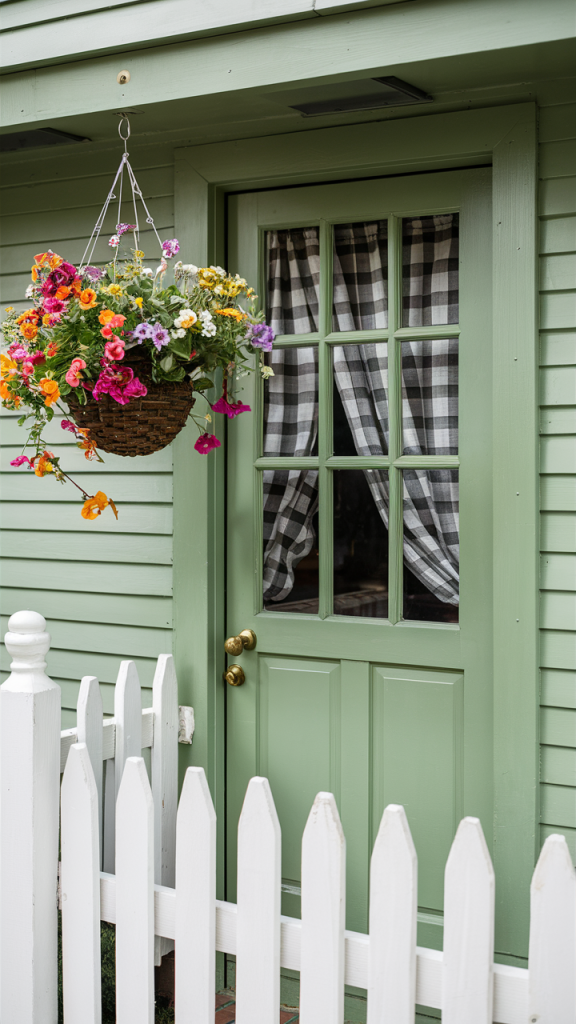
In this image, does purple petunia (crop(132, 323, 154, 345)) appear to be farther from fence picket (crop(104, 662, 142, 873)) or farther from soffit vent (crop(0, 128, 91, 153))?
soffit vent (crop(0, 128, 91, 153))

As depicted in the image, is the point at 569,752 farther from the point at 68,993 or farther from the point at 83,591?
the point at 83,591

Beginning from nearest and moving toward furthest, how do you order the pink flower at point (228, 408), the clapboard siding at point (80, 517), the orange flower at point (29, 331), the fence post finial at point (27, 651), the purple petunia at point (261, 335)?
the fence post finial at point (27, 651), the orange flower at point (29, 331), the purple petunia at point (261, 335), the pink flower at point (228, 408), the clapboard siding at point (80, 517)

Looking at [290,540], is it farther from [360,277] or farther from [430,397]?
[360,277]

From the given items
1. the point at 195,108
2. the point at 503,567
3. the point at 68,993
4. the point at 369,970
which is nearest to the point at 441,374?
the point at 503,567

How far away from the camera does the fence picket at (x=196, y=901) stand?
1.96 metres

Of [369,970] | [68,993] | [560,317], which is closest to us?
[369,970]

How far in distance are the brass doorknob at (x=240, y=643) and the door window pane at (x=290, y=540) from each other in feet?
0.36

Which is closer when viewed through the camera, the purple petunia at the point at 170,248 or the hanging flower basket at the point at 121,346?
the hanging flower basket at the point at 121,346

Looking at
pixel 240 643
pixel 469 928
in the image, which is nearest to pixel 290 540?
pixel 240 643

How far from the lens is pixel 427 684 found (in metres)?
2.72

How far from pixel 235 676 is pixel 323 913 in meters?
1.20

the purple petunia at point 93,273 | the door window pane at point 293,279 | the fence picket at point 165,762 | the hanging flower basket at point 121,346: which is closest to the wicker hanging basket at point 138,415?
the hanging flower basket at point 121,346

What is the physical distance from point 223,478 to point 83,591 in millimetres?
666

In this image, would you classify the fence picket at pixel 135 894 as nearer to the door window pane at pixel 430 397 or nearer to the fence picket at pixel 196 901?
the fence picket at pixel 196 901
